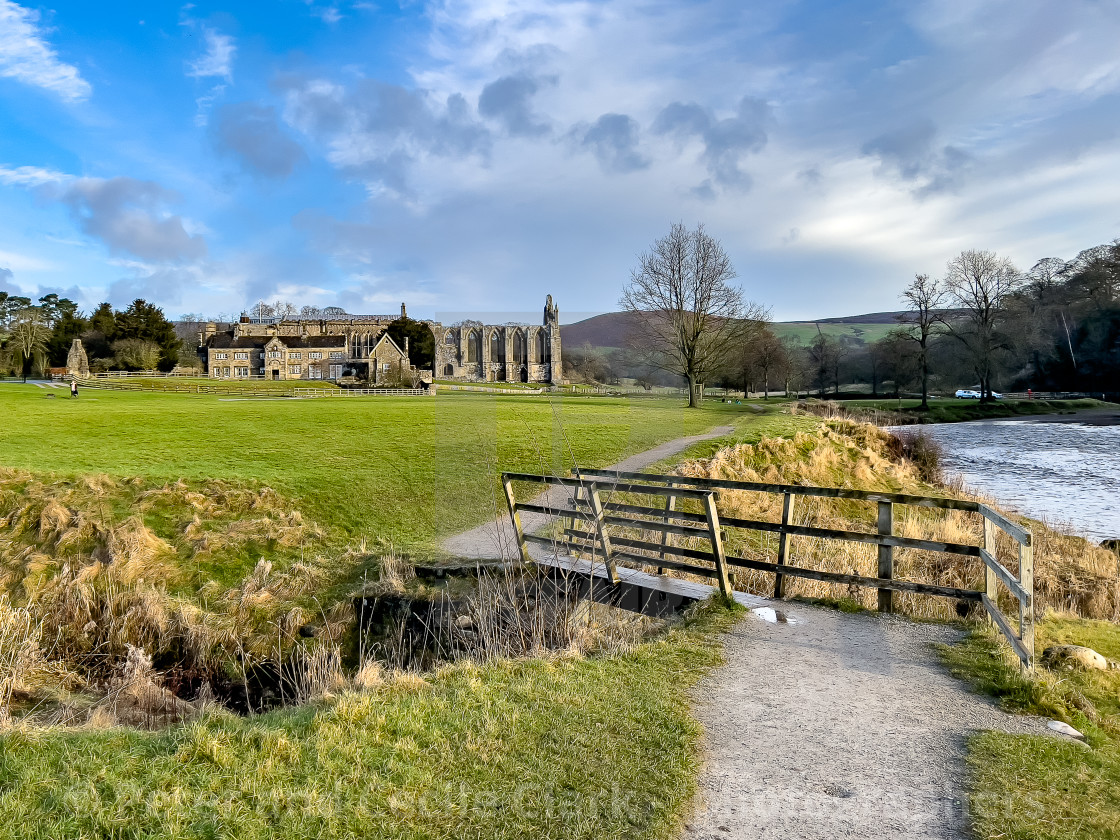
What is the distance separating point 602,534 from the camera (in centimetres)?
930

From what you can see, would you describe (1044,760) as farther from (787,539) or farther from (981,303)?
(981,303)

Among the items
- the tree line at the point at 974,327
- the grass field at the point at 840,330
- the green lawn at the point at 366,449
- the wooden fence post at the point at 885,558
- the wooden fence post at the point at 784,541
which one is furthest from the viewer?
the grass field at the point at 840,330

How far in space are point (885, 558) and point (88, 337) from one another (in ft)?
314

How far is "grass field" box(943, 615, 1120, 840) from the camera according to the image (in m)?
3.93

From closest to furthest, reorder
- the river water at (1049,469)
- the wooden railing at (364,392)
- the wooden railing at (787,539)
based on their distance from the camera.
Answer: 1. the wooden railing at (787,539)
2. the river water at (1049,469)
3. the wooden railing at (364,392)

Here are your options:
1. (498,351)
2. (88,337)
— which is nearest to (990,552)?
(88,337)

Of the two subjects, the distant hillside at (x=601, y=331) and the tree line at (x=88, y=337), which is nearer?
the distant hillside at (x=601, y=331)

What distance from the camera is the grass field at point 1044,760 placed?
155 inches

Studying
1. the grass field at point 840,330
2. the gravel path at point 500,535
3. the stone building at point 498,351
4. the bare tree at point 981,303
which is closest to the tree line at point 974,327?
the bare tree at point 981,303

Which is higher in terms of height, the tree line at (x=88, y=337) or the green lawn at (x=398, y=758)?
the tree line at (x=88, y=337)

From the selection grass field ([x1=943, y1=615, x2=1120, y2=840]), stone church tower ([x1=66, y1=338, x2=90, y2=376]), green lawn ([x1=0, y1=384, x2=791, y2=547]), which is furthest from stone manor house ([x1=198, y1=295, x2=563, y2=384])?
grass field ([x1=943, y1=615, x2=1120, y2=840])

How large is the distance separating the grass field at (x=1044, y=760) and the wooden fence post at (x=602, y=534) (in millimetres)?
4120

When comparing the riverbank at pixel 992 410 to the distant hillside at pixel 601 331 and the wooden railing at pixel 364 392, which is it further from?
the wooden railing at pixel 364 392

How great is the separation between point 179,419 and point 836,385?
7904cm
